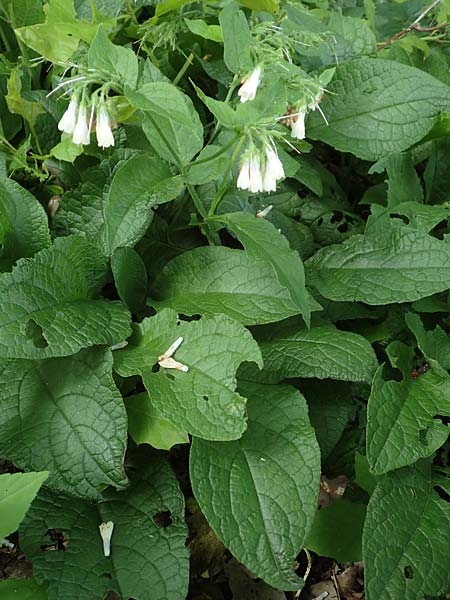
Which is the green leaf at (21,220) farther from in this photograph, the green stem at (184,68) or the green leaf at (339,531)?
the green leaf at (339,531)

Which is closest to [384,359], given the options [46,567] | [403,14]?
[46,567]

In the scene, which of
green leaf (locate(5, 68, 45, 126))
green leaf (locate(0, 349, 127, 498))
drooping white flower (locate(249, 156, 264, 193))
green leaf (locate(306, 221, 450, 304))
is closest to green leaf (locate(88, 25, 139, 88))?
drooping white flower (locate(249, 156, 264, 193))

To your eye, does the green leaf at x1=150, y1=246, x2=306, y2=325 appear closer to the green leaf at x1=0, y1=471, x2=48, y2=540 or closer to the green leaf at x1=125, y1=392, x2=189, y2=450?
the green leaf at x1=125, y1=392, x2=189, y2=450

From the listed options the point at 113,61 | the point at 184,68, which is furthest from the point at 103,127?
the point at 184,68

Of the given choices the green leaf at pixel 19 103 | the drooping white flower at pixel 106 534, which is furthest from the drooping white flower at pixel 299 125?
the drooping white flower at pixel 106 534

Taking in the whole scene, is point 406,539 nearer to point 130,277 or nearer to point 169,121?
point 130,277

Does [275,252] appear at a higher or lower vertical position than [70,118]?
lower

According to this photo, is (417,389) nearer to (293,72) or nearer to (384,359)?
(384,359)
